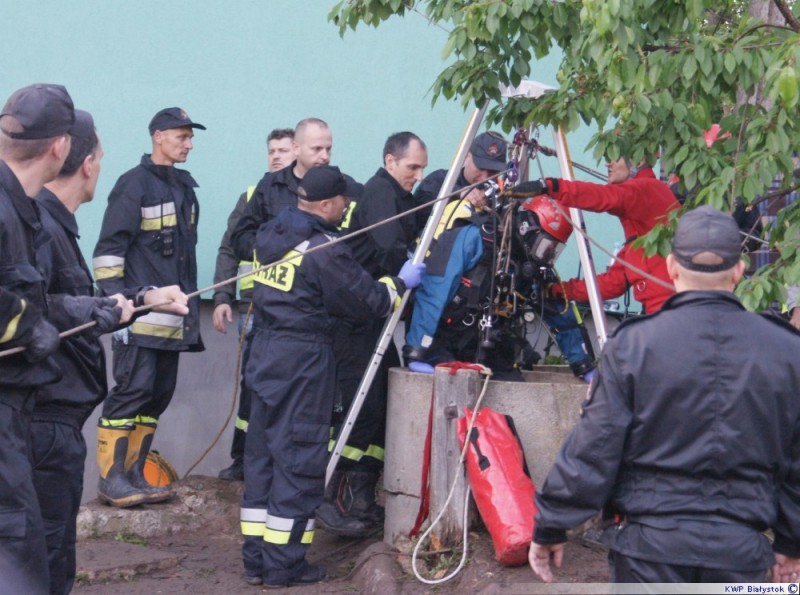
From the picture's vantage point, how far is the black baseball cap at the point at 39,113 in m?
4.12

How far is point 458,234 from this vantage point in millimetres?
6379

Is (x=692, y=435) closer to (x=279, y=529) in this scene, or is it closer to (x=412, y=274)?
(x=412, y=274)

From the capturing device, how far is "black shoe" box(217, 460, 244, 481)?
7754mm

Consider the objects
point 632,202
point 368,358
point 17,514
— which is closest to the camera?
point 17,514

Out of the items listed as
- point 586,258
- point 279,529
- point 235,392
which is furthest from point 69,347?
point 235,392

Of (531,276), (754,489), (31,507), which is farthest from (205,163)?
(754,489)

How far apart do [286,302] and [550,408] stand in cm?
146

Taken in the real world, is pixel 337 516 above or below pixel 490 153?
below

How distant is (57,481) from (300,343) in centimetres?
186

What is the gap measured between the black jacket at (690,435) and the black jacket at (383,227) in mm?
3290

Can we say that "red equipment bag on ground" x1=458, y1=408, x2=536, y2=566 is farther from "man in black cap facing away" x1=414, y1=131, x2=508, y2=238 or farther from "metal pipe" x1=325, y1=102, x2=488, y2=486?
"man in black cap facing away" x1=414, y1=131, x2=508, y2=238

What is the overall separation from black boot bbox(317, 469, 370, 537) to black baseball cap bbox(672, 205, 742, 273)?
3766 millimetres

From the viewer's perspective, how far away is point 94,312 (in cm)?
445

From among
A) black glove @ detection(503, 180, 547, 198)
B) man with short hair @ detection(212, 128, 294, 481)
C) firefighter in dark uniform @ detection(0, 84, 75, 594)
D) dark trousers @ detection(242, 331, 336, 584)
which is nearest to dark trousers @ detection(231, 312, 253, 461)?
man with short hair @ detection(212, 128, 294, 481)
